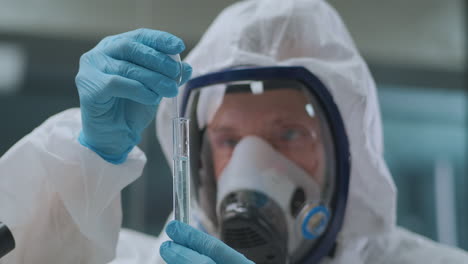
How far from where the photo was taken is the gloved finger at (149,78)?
0.66 m

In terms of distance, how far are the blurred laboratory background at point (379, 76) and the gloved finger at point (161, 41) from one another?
151 cm

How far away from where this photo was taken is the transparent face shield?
0.94 m

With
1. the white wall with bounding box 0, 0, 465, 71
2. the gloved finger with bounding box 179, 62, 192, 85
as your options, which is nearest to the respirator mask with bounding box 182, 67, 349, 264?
the gloved finger with bounding box 179, 62, 192, 85

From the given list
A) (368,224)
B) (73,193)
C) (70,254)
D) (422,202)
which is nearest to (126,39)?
(73,193)

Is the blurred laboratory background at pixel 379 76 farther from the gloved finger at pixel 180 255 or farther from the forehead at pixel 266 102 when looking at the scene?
the gloved finger at pixel 180 255

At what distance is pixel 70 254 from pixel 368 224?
2.20ft

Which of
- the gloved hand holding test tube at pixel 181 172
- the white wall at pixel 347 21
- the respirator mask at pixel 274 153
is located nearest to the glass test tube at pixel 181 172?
the gloved hand holding test tube at pixel 181 172

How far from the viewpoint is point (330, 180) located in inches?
38.9

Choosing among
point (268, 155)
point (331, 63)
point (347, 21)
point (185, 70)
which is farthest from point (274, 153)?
point (347, 21)

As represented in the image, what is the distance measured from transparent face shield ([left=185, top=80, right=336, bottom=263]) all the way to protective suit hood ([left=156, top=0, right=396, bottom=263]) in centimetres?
6

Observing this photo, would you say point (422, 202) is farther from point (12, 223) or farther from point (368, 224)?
point (12, 223)

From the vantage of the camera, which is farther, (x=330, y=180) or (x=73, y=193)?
(x=330, y=180)

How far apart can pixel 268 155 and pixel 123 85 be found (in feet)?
1.35

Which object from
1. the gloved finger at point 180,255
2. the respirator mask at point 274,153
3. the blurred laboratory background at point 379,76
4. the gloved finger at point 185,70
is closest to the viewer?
the gloved finger at point 180,255
